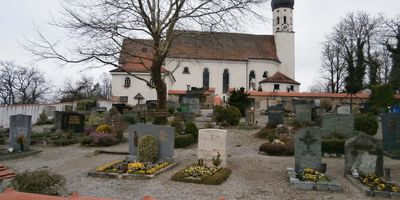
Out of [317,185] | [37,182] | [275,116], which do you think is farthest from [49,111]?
[317,185]

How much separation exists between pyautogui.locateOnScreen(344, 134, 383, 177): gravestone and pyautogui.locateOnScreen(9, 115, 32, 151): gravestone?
11089 mm

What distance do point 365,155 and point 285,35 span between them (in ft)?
141

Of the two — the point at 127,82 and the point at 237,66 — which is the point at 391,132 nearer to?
the point at 127,82

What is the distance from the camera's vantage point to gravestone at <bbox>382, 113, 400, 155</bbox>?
12.9 meters

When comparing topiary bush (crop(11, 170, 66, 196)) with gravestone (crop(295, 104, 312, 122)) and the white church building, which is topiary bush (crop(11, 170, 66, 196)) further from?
the white church building

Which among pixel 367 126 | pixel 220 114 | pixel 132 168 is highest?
pixel 220 114

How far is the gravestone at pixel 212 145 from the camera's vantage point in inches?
419

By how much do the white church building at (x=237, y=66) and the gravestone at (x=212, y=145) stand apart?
1178 inches

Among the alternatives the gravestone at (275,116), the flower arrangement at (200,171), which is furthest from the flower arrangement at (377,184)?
the gravestone at (275,116)

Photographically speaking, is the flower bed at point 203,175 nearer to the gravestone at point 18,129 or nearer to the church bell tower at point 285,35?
the gravestone at point 18,129

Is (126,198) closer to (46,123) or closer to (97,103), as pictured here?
(46,123)

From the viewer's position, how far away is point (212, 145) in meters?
10.7

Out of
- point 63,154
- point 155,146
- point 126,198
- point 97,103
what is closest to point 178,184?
point 126,198

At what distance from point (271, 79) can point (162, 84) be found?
2486cm
